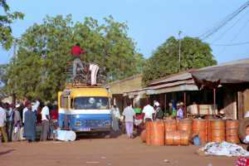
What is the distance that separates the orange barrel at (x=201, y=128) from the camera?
2305cm

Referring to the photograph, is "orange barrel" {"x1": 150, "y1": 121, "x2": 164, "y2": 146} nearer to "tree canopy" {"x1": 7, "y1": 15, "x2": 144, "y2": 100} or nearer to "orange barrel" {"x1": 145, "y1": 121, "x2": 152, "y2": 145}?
"orange barrel" {"x1": 145, "y1": 121, "x2": 152, "y2": 145}

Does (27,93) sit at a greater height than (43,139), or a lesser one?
greater

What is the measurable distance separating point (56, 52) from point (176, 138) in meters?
28.6

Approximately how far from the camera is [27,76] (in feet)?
168

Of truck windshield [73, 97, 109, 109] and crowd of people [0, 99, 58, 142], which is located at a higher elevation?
truck windshield [73, 97, 109, 109]

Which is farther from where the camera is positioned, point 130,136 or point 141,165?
point 130,136

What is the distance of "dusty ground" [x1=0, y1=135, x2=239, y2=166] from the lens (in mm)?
16422

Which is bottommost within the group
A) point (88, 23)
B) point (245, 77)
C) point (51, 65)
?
point (245, 77)

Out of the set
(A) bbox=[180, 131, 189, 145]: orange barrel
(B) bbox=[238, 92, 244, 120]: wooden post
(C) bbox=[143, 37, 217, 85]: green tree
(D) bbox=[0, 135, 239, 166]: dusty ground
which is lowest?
(D) bbox=[0, 135, 239, 166]: dusty ground

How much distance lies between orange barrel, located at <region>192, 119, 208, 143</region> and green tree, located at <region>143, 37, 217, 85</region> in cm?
2786

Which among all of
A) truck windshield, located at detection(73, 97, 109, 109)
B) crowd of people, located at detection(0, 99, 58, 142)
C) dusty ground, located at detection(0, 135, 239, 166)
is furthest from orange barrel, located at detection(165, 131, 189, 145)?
crowd of people, located at detection(0, 99, 58, 142)

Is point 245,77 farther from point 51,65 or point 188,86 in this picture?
point 51,65

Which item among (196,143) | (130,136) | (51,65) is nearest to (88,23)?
(51,65)

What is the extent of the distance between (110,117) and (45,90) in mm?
24286
